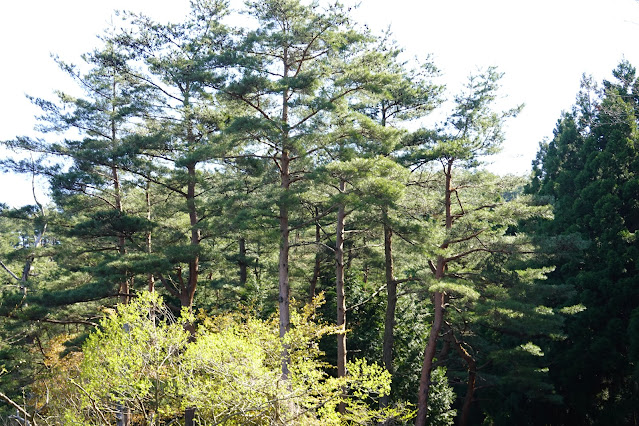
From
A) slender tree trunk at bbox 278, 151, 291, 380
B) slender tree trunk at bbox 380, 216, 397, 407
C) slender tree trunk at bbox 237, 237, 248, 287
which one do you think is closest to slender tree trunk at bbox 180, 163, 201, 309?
slender tree trunk at bbox 278, 151, 291, 380

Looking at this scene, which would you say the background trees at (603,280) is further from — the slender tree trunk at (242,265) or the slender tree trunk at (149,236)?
the slender tree trunk at (149,236)

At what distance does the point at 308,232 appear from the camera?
18.8 m

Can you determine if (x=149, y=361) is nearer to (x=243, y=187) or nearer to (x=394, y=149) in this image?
(x=243, y=187)

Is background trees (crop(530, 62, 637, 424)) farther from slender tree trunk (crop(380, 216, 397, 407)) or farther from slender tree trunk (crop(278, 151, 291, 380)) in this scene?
slender tree trunk (crop(278, 151, 291, 380))

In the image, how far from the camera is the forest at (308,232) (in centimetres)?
982

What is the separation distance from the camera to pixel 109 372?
7.99m

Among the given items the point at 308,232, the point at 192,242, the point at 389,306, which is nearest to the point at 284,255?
the point at 192,242

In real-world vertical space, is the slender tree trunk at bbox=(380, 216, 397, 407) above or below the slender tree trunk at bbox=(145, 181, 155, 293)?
below

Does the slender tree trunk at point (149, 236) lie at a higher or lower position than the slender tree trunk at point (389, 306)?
higher

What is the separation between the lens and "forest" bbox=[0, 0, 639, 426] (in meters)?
9.82

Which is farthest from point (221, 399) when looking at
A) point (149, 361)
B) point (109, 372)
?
point (109, 372)

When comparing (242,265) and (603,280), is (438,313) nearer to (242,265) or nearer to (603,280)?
(603,280)

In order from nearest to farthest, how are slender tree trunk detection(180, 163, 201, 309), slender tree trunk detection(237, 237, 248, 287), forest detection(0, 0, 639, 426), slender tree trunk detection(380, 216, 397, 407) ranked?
forest detection(0, 0, 639, 426), slender tree trunk detection(180, 163, 201, 309), slender tree trunk detection(380, 216, 397, 407), slender tree trunk detection(237, 237, 248, 287)

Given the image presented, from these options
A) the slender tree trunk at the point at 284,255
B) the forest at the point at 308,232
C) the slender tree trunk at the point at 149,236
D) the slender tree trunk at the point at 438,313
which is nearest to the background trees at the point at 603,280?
the forest at the point at 308,232
